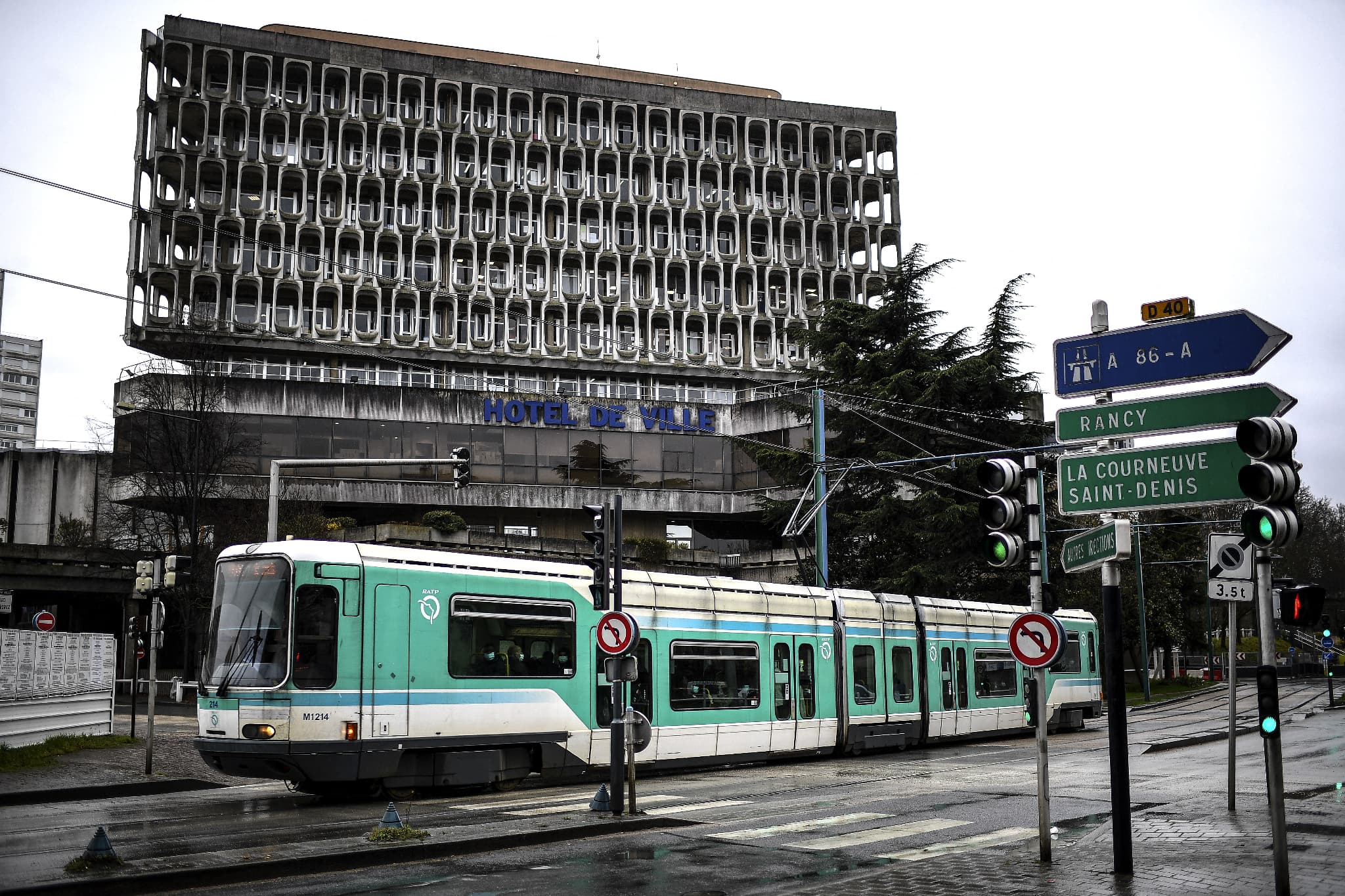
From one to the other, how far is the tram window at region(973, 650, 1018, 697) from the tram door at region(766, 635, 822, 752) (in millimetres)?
6706

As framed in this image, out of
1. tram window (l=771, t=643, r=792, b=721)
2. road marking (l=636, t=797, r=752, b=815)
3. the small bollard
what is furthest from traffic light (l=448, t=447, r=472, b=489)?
the small bollard

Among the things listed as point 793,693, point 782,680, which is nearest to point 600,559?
point 782,680

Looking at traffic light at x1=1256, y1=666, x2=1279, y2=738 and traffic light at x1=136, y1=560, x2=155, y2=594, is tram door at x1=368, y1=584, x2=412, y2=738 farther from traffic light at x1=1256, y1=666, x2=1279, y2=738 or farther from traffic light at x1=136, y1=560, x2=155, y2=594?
traffic light at x1=1256, y1=666, x2=1279, y2=738

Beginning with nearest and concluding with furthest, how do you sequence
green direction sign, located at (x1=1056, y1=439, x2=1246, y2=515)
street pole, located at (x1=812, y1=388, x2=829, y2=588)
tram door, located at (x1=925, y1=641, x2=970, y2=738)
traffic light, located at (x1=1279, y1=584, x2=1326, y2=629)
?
green direction sign, located at (x1=1056, y1=439, x2=1246, y2=515)
traffic light, located at (x1=1279, y1=584, x2=1326, y2=629)
tram door, located at (x1=925, y1=641, x2=970, y2=738)
street pole, located at (x1=812, y1=388, x2=829, y2=588)

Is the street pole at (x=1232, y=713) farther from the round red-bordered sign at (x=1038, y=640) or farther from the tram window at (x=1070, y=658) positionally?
the tram window at (x=1070, y=658)

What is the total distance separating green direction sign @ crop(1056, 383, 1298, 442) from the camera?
9.69 metres

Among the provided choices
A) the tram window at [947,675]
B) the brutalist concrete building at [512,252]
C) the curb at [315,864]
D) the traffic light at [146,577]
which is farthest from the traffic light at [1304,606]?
the brutalist concrete building at [512,252]

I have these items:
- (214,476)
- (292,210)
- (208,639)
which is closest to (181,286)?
(292,210)

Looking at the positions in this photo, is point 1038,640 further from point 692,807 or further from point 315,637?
point 315,637

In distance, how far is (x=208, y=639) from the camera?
1578 centimetres

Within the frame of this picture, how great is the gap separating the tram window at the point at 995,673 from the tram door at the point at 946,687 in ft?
2.28

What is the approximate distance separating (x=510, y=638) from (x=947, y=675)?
13.2 meters

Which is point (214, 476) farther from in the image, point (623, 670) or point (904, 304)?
point (623, 670)

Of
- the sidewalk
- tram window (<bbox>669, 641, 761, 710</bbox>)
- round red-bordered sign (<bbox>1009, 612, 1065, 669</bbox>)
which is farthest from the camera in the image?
tram window (<bbox>669, 641, 761, 710</bbox>)
